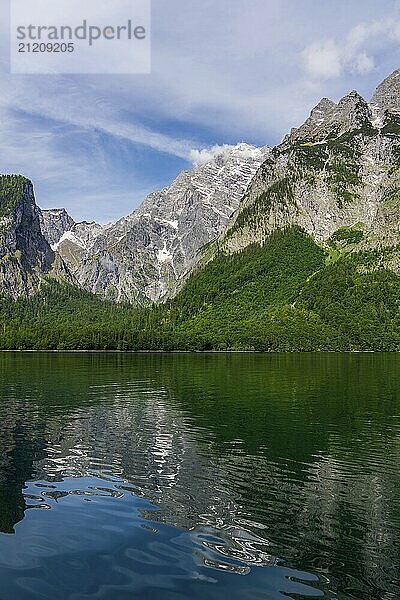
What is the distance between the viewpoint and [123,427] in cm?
6231

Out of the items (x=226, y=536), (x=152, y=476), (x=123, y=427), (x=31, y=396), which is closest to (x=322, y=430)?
(x=123, y=427)

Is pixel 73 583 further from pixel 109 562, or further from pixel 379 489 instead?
pixel 379 489

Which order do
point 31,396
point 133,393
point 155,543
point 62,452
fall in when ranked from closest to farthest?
1. point 155,543
2. point 62,452
3. point 31,396
4. point 133,393

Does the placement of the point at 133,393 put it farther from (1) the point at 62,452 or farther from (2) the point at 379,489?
(2) the point at 379,489

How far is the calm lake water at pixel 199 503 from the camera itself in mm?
25094

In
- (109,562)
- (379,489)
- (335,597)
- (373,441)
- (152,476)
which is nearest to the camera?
(335,597)

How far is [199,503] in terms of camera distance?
116 ft

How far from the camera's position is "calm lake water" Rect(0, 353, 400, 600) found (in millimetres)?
25094

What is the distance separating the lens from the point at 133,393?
315 feet

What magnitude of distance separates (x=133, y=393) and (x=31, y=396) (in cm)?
1642

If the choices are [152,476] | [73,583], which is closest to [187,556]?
[73,583]

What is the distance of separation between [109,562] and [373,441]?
35539mm

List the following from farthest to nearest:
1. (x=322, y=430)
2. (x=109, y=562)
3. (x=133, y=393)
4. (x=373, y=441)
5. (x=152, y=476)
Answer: (x=133, y=393)
(x=322, y=430)
(x=373, y=441)
(x=152, y=476)
(x=109, y=562)

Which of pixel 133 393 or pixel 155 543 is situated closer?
pixel 155 543
